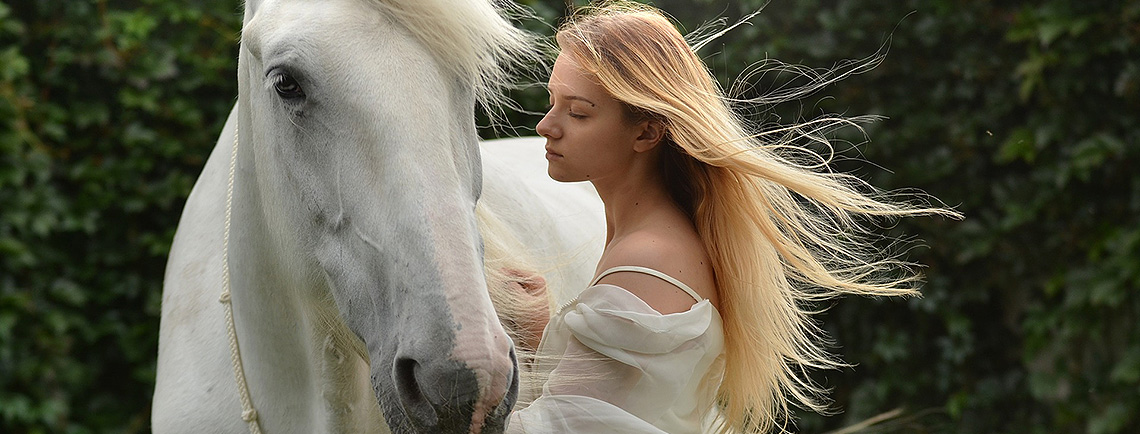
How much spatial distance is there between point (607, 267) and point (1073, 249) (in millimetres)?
2943

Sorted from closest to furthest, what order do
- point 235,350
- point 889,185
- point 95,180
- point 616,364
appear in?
1. point 616,364
2. point 235,350
3. point 95,180
4. point 889,185

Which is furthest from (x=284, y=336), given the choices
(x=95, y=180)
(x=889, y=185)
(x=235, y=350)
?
(x=889, y=185)

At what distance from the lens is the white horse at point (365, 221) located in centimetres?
112

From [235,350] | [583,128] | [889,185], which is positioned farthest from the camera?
[889,185]

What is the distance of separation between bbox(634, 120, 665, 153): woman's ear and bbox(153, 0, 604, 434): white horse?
0.26 metres

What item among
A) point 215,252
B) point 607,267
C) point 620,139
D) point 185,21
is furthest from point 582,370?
point 185,21

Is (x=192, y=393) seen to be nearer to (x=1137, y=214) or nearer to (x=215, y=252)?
(x=215, y=252)

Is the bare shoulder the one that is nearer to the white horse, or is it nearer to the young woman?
the young woman

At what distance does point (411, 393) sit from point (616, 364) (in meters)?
0.38

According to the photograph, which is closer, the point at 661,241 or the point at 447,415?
the point at 447,415

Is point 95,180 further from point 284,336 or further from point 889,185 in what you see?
point 889,185

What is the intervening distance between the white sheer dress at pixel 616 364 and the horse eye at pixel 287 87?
0.49 metres

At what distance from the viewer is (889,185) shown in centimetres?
420

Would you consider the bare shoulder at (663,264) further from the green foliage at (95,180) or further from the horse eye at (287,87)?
the green foliage at (95,180)
